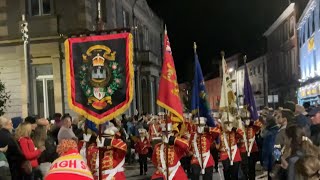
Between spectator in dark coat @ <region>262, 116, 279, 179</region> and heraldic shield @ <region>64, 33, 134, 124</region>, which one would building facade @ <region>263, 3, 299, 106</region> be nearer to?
spectator in dark coat @ <region>262, 116, 279, 179</region>

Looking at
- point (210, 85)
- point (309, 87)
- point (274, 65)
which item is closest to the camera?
point (309, 87)

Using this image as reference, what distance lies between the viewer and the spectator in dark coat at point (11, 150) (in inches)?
350

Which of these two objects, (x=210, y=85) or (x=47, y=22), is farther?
(x=210, y=85)

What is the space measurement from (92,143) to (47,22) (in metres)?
16.3

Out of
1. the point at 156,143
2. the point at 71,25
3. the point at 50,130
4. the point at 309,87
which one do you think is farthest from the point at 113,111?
the point at 309,87

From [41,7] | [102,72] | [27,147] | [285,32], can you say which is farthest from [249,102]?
[285,32]

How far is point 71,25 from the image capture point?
2297cm

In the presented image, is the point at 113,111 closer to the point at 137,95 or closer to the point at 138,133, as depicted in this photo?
the point at 138,133

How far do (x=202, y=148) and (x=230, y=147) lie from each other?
4.51ft

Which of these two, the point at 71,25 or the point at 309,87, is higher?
the point at 71,25

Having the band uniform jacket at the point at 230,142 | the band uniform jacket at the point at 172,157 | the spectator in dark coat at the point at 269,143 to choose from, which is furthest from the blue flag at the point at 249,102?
the band uniform jacket at the point at 172,157

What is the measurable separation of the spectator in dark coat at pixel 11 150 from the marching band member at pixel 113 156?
2063mm

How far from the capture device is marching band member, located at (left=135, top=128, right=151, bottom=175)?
16469mm

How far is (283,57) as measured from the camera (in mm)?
56156
